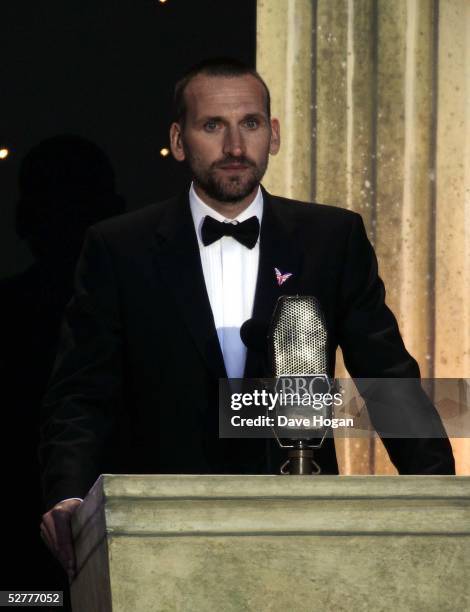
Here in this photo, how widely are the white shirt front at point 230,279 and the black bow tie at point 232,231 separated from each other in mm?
32

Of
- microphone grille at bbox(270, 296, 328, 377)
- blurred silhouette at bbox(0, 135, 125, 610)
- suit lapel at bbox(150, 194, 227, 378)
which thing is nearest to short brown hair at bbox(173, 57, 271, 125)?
suit lapel at bbox(150, 194, 227, 378)

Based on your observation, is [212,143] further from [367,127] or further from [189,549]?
[189,549]

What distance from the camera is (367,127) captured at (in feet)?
12.0

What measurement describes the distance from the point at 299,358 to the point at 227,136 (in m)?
0.98

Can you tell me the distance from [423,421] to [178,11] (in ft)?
5.15

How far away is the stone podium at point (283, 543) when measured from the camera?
1.70 metres

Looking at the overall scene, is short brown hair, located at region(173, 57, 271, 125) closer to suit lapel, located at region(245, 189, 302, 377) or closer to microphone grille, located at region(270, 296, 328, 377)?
suit lapel, located at region(245, 189, 302, 377)

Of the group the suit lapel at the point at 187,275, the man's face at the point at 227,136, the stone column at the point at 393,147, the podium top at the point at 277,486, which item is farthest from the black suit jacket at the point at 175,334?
the podium top at the point at 277,486

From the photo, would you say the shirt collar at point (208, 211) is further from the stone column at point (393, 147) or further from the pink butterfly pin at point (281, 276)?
the stone column at point (393, 147)

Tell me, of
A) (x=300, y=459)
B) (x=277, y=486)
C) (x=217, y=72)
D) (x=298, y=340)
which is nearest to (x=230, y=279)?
(x=217, y=72)

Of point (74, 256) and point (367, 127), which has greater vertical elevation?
point (367, 127)

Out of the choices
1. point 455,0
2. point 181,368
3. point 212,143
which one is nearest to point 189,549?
point 181,368

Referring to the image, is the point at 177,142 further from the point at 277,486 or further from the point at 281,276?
the point at 277,486

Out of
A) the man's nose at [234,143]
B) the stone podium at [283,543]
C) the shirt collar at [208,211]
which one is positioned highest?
the man's nose at [234,143]
